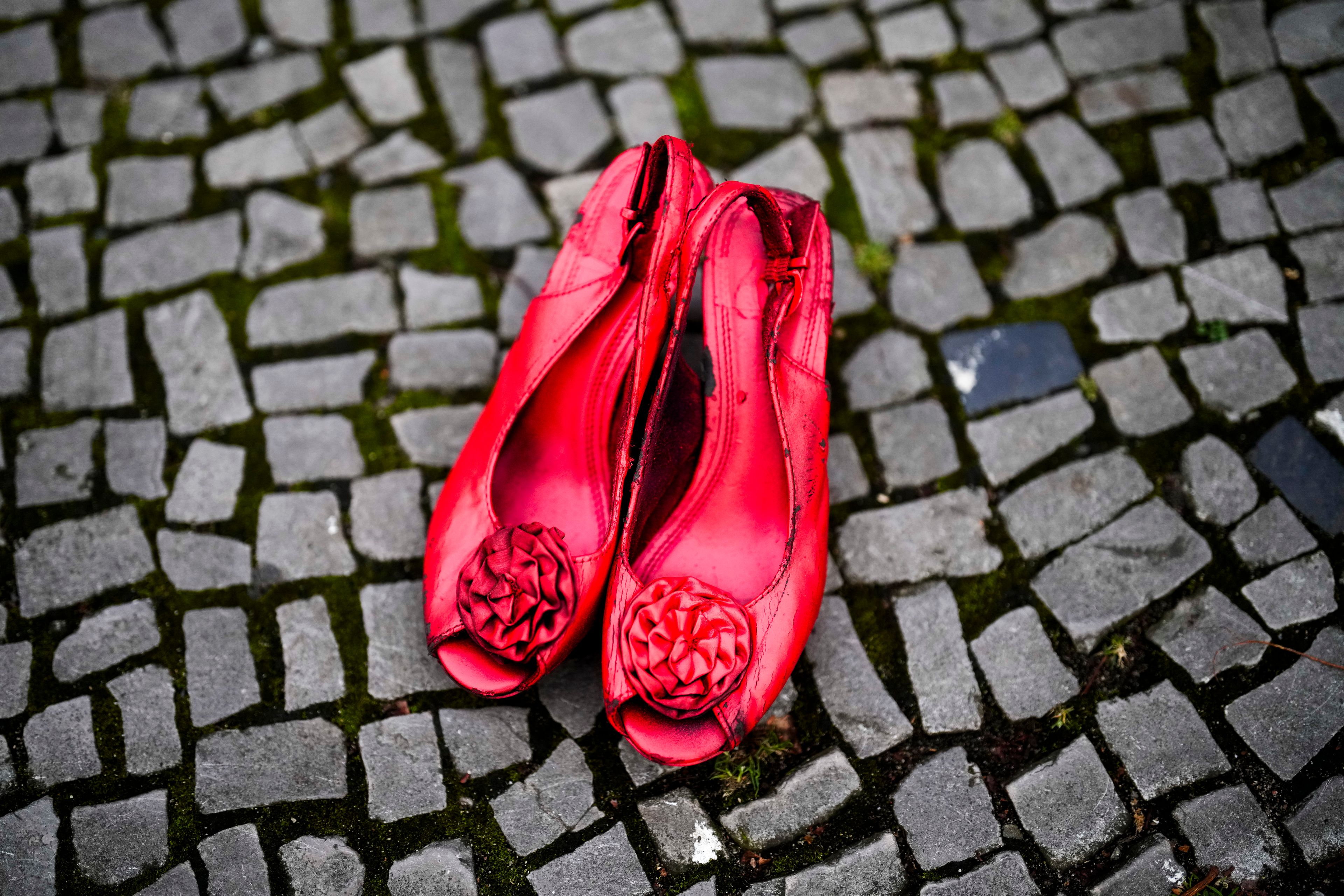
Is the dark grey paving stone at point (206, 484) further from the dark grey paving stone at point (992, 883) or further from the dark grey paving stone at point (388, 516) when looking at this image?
the dark grey paving stone at point (992, 883)

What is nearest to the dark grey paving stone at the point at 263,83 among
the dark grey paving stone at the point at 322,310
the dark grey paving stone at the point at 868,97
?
the dark grey paving stone at the point at 322,310

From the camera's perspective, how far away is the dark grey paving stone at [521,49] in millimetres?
3686

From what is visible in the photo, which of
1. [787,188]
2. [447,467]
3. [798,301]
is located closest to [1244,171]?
[787,188]

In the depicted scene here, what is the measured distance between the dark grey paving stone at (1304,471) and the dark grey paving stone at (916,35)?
1970mm

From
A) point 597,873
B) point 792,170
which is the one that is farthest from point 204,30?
point 597,873

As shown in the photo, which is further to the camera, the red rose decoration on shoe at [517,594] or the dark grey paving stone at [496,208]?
the dark grey paving stone at [496,208]

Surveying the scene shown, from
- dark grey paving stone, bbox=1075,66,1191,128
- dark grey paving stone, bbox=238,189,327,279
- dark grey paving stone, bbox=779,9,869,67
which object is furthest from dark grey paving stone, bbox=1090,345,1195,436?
dark grey paving stone, bbox=238,189,327,279

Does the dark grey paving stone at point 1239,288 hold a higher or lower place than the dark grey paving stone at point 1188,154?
lower

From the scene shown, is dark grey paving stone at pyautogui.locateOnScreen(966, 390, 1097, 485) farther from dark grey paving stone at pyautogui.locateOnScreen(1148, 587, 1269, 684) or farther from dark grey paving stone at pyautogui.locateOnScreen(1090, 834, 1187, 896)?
dark grey paving stone at pyautogui.locateOnScreen(1090, 834, 1187, 896)

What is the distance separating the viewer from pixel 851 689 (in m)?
2.79

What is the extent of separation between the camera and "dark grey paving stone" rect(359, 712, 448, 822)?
2621 mm

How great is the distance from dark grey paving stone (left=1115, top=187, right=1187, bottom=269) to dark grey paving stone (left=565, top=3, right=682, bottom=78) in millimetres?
1259

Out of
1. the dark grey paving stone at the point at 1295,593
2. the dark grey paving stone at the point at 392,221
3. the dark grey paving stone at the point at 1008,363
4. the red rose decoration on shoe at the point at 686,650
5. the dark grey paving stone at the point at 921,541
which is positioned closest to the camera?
the red rose decoration on shoe at the point at 686,650

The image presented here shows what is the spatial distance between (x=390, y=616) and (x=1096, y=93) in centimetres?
337
